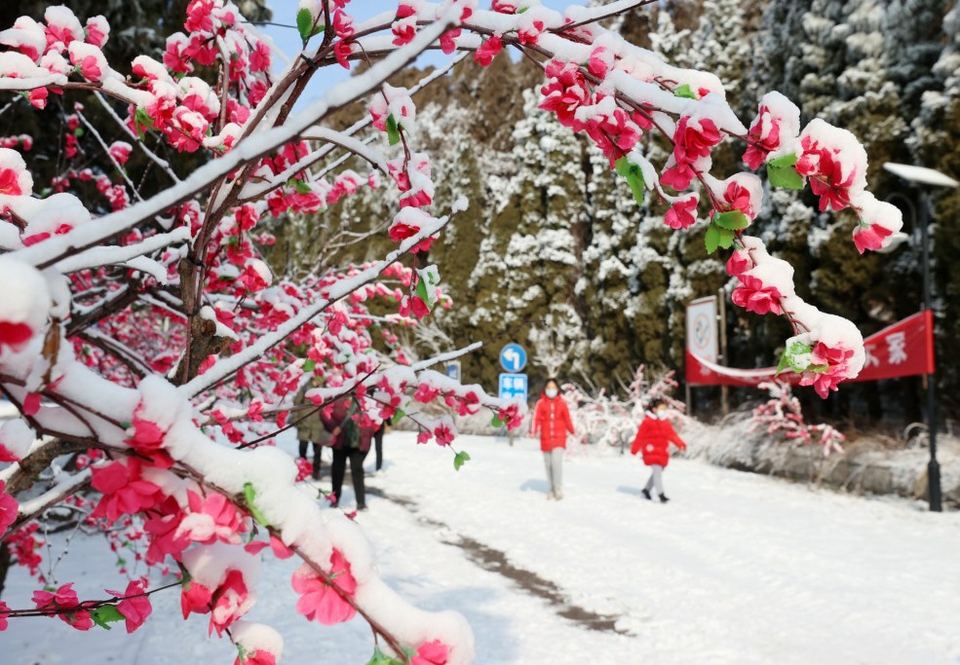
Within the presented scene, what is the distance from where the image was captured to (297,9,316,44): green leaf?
137 cm

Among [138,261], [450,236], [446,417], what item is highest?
[450,236]

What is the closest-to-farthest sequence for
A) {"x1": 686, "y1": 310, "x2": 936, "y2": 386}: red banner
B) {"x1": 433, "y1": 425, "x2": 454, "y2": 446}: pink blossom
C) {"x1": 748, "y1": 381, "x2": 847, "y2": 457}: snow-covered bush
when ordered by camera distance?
{"x1": 433, "y1": 425, "x2": 454, "y2": 446}: pink blossom < {"x1": 686, "y1": 310, "x2": 936, "y2": 386}: red banner < {"x1": 748, "y1": 381, "x2": 847, "y2": 457}: snow-covered bush

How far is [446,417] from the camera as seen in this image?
2721 mm

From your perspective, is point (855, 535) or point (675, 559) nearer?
point (675, 559)

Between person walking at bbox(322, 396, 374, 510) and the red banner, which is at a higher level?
the red banner

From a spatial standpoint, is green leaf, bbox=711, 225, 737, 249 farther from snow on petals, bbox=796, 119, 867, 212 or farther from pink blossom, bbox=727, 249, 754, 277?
snow on petals, bbox=796, 119, 867, 212

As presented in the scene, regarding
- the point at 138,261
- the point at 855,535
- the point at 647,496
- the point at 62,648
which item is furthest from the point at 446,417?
the point at 647,496

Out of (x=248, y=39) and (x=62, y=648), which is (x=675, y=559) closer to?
(x=62, y=648)

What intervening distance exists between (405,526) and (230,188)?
253 inches

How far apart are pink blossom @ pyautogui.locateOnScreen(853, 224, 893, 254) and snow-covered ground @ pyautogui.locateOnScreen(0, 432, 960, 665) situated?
338 centimetres

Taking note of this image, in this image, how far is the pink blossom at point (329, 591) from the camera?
0.79m

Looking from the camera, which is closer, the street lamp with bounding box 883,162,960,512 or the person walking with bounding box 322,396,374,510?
the street lamp with bounding box 883,162,960,512

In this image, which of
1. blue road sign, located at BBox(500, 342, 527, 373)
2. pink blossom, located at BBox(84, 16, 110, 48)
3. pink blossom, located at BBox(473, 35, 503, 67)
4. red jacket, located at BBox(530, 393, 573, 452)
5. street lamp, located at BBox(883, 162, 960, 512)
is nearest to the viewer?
pink blossom, located at BBox(473, 35, 503, 67)

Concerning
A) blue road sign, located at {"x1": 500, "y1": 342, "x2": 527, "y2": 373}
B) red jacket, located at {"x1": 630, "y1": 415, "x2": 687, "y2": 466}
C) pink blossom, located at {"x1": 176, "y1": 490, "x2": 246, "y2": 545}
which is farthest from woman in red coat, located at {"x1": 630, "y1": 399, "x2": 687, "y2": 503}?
pink blossom, located at {"x1": 176, "y1": 490, "x2": 246, "y2": 545}
